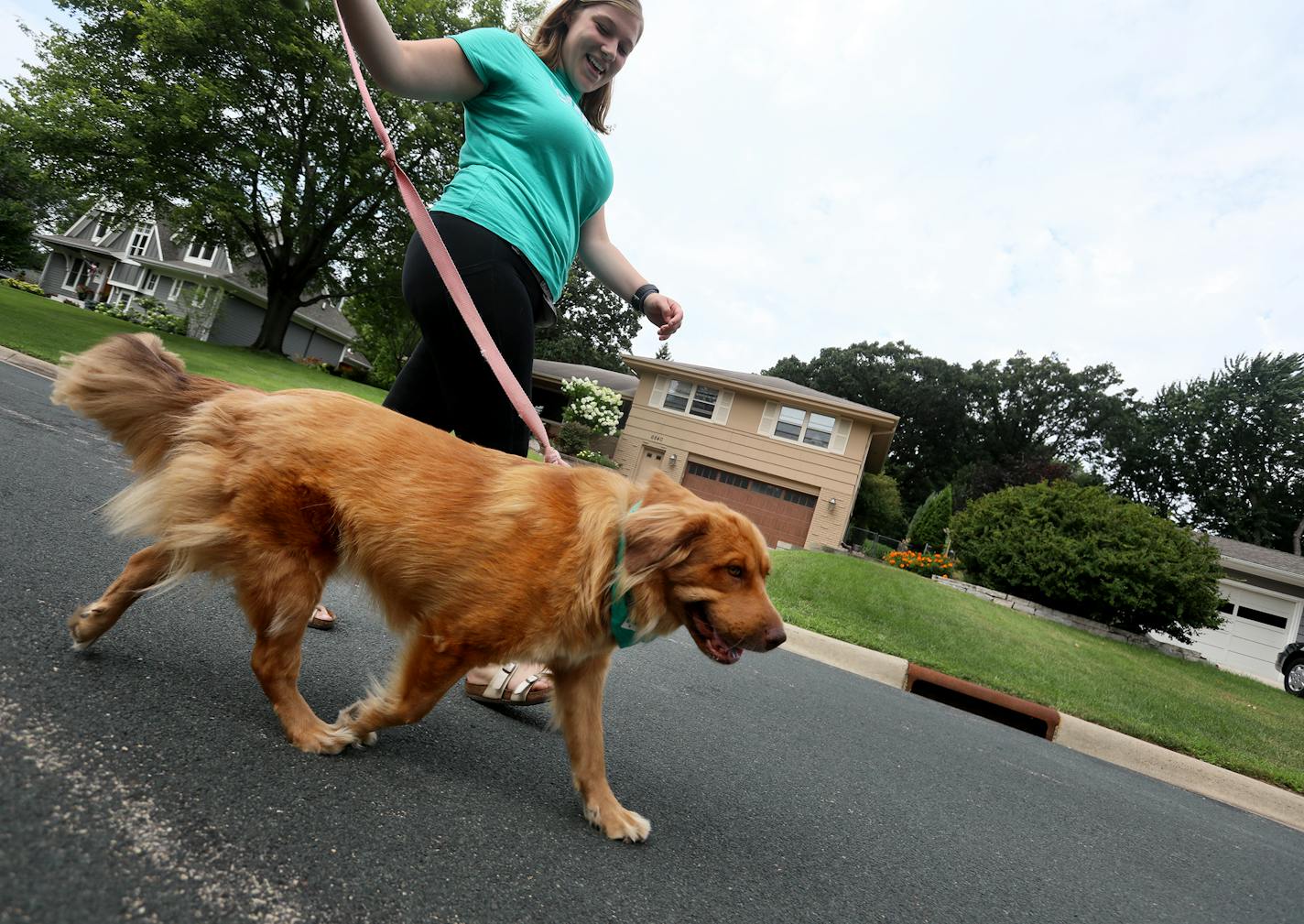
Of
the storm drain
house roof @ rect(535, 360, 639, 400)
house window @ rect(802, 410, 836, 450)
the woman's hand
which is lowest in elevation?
the storm drain

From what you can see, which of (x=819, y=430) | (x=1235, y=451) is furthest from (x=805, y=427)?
(x=1235, y=451)

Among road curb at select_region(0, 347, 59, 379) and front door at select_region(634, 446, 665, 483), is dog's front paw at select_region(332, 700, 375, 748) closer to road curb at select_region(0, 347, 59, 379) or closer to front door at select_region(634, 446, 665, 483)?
road curb at select_region(0, 347, 59, 379)

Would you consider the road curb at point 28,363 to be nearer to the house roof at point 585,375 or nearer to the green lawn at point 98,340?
the green lawn at point 98,340

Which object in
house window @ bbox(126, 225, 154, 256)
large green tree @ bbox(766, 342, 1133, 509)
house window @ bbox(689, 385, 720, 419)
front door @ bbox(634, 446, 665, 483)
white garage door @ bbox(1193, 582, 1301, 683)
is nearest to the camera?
white garage door @ bbox(1193, 582, 1301, 683)

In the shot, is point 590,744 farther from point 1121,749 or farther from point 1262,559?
point 1262,559

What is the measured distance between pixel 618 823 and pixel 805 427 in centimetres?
2517

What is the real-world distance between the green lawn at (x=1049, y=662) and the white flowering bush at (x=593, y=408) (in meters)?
13.9

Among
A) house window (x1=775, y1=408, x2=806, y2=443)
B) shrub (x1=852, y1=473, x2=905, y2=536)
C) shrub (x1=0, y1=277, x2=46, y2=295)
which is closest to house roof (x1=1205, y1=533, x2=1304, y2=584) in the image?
shrub (x1=852, y1=473, x2=905, y2=536)

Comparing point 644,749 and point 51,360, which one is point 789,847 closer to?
point 644,749

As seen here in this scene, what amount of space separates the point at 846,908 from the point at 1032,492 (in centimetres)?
1630

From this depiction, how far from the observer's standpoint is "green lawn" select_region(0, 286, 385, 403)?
1283cm

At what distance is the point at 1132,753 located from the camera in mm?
5594

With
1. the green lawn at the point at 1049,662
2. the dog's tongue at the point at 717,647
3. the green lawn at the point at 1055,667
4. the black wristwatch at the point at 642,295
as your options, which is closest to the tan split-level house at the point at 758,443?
the green lawn at the point at 1049,662

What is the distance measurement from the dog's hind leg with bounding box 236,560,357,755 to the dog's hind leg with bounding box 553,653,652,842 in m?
0.64
